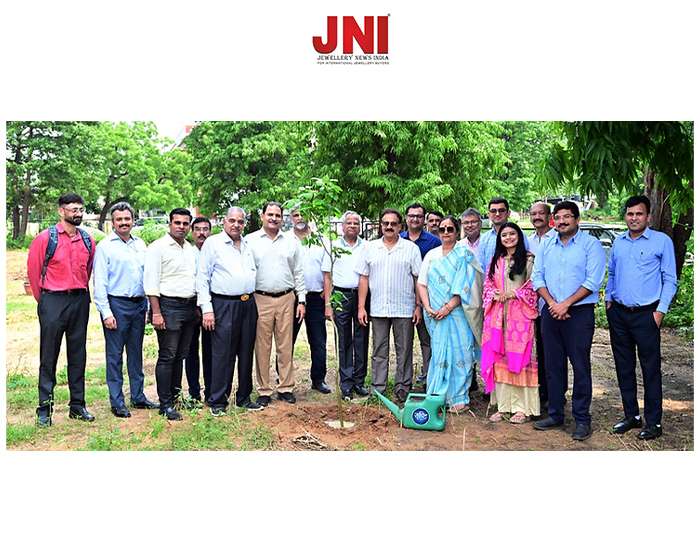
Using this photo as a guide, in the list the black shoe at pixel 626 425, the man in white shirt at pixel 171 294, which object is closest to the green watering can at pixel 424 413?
the black shoe at pixel 626 425

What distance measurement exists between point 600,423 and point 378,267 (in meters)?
2.25

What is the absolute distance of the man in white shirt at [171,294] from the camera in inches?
199

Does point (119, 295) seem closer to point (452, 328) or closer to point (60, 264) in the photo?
point (60, 264)

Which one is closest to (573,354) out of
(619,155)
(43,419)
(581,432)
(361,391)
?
(581,432)

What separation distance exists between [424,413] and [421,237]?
1.75m

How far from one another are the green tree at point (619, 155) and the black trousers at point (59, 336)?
3911mm

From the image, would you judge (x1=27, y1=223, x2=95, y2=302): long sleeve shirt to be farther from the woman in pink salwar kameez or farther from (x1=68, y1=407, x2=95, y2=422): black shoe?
the woman in pink salwar kameez

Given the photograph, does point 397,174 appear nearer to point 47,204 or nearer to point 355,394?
point 355,394

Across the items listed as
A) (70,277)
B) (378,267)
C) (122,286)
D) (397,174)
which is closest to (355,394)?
(378,267)

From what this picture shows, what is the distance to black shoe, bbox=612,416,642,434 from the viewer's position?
4902mm

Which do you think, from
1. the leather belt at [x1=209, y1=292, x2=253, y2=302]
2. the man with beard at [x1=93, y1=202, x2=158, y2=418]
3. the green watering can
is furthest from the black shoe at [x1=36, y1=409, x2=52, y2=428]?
the green watering can

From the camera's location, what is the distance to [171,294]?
5105mm

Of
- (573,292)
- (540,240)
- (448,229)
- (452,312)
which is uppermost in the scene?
(448,229)
